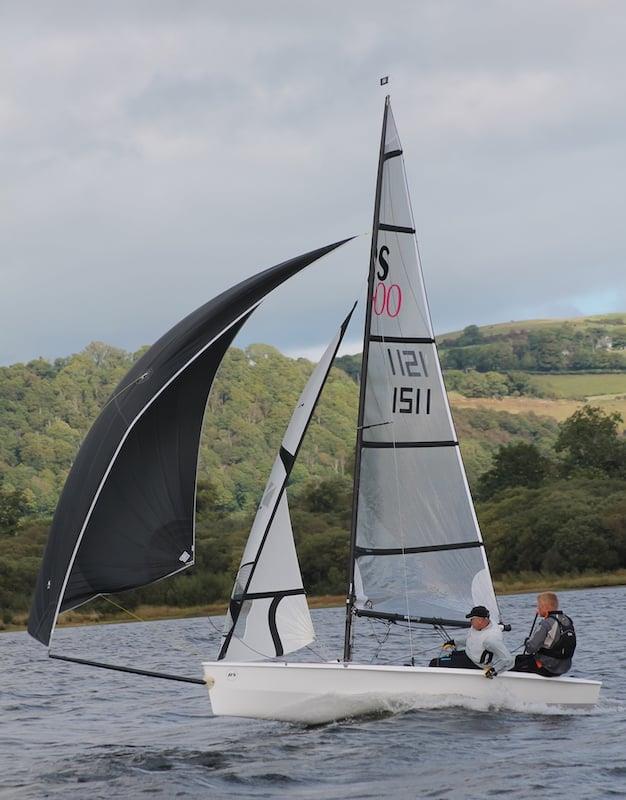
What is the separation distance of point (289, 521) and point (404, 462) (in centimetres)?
193

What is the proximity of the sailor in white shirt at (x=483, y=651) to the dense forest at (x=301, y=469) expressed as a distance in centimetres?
4301

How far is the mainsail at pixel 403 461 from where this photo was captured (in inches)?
711

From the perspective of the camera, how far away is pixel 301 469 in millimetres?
130750

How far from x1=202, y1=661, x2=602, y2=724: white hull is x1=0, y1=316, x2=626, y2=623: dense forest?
43.2m

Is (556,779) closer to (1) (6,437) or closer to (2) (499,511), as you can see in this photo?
(2) (499,511)

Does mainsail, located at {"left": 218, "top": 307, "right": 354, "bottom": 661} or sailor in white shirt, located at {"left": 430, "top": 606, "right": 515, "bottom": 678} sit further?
mainsail, located at {"left": 218, "top": 307, "right": 354, "bottom": 661}

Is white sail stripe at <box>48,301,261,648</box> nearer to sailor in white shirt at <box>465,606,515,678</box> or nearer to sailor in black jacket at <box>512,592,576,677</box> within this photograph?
sailor in white shirt at <box>465,606,515,678</box>

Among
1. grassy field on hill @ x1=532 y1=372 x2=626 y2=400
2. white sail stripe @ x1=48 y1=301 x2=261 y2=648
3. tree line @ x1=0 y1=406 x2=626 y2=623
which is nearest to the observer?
white sail stripe @ x1=48 y1=301 x2=261 y2=648

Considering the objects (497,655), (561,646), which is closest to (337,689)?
(497,655)

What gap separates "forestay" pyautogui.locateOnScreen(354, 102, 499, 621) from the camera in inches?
712

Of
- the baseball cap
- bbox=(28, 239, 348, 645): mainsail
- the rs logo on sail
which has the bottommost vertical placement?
the baseball cap

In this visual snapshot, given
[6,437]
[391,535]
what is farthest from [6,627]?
[6,437]

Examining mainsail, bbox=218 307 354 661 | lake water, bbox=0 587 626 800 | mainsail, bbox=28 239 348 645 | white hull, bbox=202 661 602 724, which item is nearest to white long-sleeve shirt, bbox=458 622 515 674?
white hull, bbox=202 661 602 724

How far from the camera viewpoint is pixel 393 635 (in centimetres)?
3900
